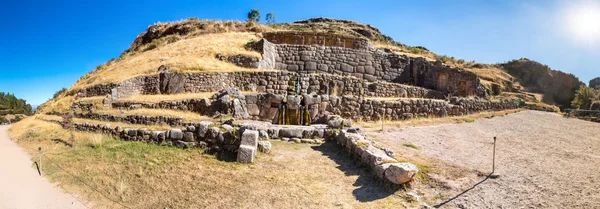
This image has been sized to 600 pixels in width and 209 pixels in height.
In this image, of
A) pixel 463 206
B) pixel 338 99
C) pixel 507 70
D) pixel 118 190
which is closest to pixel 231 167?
pixel 118 190

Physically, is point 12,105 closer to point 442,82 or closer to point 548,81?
point 442,82

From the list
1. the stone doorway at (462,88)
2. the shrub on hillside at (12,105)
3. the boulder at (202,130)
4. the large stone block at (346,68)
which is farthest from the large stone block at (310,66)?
the shrub on hillside at (12,105)

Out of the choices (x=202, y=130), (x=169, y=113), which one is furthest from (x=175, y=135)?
(x=169, y=113)

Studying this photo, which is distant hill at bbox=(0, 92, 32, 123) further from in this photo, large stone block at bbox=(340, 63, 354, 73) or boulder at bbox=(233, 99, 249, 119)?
large stone block at bbox=(340, 63, 354, 73)

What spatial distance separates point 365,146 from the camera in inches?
312

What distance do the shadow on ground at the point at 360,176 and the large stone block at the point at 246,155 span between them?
216 centimetres

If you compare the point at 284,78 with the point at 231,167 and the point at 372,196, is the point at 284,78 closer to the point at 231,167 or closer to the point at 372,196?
the point at 231,167

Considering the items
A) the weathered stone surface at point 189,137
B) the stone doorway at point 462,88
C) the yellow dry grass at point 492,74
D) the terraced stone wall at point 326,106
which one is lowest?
the weathered stone surface at point 189,137

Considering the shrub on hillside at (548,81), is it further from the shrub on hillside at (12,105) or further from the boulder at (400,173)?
the shrub on hillside at (12,105)

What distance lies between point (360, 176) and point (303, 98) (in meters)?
7.42

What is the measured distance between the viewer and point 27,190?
7.07 meters

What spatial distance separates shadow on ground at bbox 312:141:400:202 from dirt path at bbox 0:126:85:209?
5452 mm

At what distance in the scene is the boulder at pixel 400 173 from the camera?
5.79m

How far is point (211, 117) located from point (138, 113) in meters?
3.64
